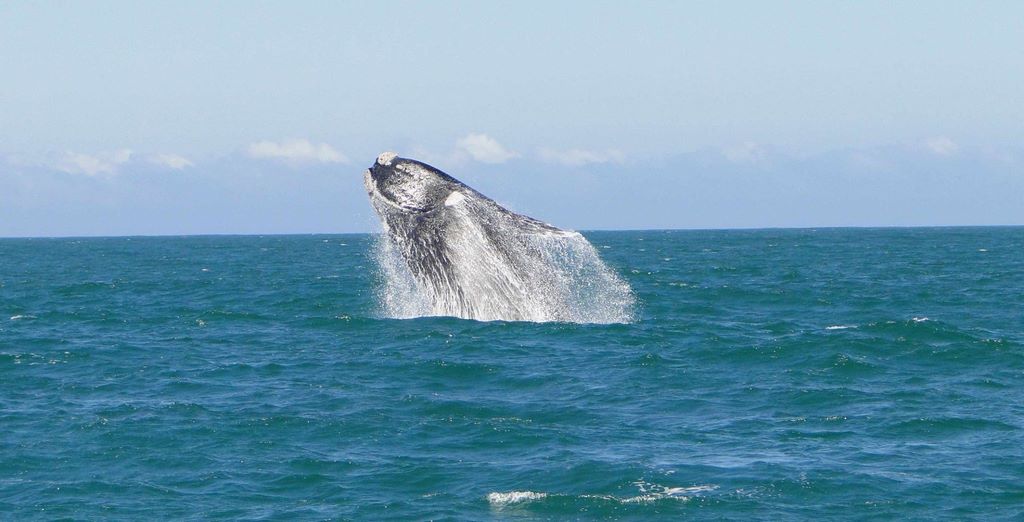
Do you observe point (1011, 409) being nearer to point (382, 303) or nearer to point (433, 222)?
point (433, 222)

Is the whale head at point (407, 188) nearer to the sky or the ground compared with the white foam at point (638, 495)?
nearer to the sky

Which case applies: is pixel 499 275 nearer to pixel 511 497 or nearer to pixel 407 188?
pixel 407 188

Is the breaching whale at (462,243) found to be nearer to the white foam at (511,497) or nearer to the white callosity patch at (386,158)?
the white callosity patch at (386,158)

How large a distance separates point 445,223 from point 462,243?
53cm

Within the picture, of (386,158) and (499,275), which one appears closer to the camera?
(386,158)

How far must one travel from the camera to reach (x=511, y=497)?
51.0ft

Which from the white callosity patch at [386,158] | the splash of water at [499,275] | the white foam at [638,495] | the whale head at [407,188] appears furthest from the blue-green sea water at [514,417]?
the white callosity patch at [386,158]

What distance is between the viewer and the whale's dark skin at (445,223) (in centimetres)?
2445

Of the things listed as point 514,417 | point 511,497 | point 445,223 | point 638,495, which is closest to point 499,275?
point 445,223

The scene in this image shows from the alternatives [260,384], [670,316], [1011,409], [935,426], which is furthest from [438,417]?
A: [670,316]

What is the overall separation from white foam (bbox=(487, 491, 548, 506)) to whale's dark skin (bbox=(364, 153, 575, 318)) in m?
9.04

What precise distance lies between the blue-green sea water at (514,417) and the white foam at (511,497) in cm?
4

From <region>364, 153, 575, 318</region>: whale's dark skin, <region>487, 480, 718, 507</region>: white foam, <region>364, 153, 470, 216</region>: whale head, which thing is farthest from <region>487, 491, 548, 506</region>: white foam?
<region>364, 153, 470, 216</region>: whale head

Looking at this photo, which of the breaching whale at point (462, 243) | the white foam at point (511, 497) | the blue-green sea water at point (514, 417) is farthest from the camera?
the breaching whale at point (462, 243)
